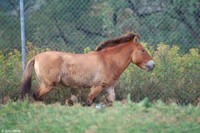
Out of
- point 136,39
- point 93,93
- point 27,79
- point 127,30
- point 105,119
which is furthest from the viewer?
point 127,30

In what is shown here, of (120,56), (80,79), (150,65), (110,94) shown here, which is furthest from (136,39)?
(80,79)

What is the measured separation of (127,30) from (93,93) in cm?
349

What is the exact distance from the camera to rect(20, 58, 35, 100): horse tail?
1138 centimetres

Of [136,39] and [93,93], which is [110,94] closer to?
[93,93]

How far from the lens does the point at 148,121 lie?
8.27 m

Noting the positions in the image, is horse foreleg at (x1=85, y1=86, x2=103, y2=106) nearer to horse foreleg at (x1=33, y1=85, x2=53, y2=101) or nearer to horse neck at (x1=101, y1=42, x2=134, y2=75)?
horse neck at (x1=101, y1=42, x2=134, y2=75)

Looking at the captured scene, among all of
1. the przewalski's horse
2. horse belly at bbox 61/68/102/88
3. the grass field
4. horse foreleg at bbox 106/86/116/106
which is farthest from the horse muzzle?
the grass field

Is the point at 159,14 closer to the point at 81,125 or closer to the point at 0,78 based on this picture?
the point at 0,78

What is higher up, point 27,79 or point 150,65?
point 150,65

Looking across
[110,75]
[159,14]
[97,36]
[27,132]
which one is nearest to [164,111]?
[27,132]

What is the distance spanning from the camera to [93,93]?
1162cm

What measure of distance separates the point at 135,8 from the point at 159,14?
0.61 m

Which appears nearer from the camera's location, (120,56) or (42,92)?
(42,92)

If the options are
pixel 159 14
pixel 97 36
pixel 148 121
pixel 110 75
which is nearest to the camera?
pixel 148 121
